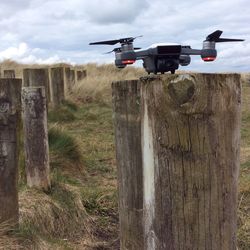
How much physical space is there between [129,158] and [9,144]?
1.02 m

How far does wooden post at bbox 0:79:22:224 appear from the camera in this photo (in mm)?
3414

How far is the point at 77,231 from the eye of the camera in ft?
14.7

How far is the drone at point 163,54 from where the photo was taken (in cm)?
222

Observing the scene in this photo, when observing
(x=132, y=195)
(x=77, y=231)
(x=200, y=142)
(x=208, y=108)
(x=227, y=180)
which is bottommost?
(x=77, y=231)

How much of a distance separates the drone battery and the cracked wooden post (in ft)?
2.04

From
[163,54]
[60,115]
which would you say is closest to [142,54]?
[163,54]

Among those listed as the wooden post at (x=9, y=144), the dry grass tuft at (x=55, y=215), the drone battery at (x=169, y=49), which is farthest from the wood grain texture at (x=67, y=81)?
the drone battery at (x=169, y=49)

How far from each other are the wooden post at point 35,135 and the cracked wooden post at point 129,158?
189 centimetres

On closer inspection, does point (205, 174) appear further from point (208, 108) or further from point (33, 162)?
point (33, 162)

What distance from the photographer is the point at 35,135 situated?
4832mm

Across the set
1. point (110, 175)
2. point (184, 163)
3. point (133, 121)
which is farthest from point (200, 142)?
point (110, 175)

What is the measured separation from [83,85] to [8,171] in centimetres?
1326

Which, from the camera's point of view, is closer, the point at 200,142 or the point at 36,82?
the point at 200,142

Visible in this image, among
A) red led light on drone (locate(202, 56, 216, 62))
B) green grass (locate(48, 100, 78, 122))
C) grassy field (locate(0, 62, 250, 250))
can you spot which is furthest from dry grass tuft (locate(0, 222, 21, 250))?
green grass (locate(48, 100, 78, 122))
